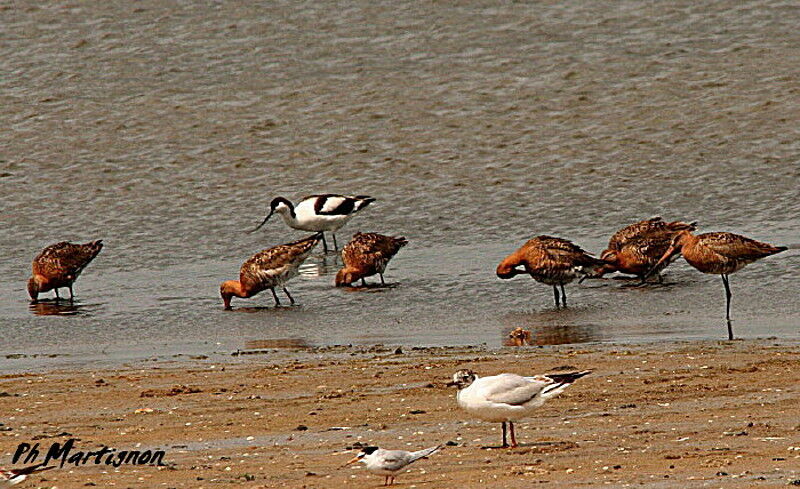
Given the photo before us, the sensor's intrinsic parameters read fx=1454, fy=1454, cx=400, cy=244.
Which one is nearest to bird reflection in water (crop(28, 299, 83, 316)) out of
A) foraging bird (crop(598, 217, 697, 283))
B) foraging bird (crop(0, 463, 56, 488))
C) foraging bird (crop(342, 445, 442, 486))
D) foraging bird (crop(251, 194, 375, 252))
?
foraging bird (crop(251, 194, 375, 252))

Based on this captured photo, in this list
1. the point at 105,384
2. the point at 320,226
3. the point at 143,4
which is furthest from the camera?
the point at 143,4

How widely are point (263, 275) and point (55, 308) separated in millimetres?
2071

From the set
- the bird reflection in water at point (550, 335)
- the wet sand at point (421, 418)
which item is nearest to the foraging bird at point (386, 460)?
the wet sand at point (421, 418)

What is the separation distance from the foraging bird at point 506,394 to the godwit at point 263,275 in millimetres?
6447

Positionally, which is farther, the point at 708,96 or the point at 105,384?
the point at 708,96

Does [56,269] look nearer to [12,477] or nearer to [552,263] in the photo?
[552,263]

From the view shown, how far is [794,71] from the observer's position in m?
21.8

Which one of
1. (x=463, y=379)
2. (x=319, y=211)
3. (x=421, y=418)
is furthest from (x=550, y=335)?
(x=319, y=211)

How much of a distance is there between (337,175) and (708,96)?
5790 millimetres

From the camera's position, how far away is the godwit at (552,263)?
44.1 ft

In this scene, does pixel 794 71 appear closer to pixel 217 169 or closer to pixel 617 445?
pixel 217 169

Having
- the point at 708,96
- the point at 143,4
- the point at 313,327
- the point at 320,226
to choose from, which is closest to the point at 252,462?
the point at 313,327

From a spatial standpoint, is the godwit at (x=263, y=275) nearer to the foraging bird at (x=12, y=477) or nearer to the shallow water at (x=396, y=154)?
the shallow water at (x=396, y=154)

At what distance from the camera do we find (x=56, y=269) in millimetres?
14617
